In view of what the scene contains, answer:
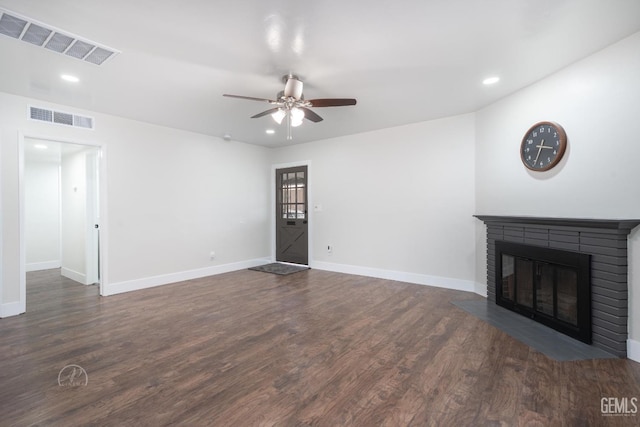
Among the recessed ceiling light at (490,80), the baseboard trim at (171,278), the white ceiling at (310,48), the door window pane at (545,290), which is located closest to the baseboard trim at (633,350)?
the door window pane at (545,290)

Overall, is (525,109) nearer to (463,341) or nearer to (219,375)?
(463,341)

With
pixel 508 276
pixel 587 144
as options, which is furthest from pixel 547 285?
pixel 587 144

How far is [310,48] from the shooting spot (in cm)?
256

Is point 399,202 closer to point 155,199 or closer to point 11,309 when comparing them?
point 155,199

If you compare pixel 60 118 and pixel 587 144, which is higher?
pixel 60 118

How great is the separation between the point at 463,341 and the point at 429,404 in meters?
1.13

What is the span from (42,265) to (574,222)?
30.6 ft

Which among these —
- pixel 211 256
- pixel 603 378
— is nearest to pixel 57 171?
pixel 211 256

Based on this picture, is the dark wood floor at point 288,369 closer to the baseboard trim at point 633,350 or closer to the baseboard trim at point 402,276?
the baseboard trim at point 633,350

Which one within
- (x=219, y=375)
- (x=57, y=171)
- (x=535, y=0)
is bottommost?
(x=219, y=375)

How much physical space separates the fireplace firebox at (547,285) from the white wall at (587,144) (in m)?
0.33

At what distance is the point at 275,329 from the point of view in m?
3.10

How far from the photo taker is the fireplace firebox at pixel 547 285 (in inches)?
109

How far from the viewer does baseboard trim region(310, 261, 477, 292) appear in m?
4.53
